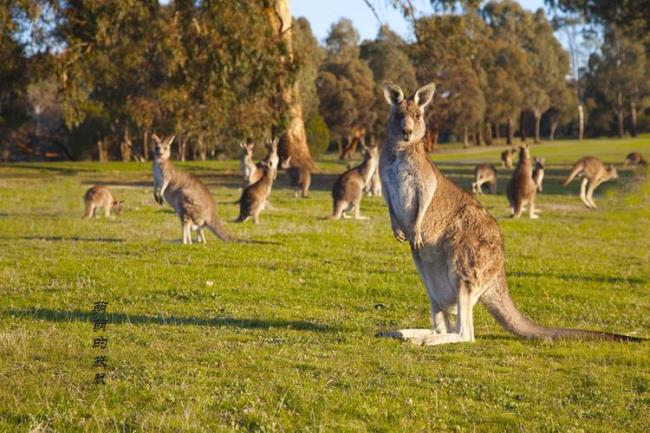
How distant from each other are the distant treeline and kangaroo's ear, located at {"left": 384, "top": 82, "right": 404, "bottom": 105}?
70.3 ft

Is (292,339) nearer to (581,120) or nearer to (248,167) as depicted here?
(248,167)

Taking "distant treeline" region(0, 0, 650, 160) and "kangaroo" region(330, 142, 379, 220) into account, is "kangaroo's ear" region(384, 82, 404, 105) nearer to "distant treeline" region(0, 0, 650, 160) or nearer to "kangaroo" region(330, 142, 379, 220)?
"kangaroo" region(330, 142, 379, 220)

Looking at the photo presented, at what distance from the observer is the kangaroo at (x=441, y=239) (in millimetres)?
5812

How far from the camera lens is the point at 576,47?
84312 mm

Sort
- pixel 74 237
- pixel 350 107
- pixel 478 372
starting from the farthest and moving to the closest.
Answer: pixel 350 107 → pixel 74 237 → pixel 478 372

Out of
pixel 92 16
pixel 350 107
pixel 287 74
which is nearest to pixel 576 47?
pixel 350 107

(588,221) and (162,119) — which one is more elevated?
(162,119)

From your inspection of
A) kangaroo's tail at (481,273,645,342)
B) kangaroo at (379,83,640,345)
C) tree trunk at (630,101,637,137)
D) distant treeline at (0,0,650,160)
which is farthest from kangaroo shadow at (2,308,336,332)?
tree trunk at (630,101,637,137)

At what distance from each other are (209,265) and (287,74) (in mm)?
21560

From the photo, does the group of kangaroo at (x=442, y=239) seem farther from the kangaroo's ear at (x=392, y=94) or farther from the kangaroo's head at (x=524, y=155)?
the kangaroo's head at (x=524, y=155)

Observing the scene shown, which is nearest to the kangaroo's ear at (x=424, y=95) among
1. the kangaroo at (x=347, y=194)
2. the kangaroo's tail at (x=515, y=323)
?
the kangaroo's tail at (x=515, y=323)

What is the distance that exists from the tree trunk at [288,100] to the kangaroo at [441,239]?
78.2 ft

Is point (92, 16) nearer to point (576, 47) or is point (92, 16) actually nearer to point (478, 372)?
point (478, 372)

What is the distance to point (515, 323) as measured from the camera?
6.07 m
